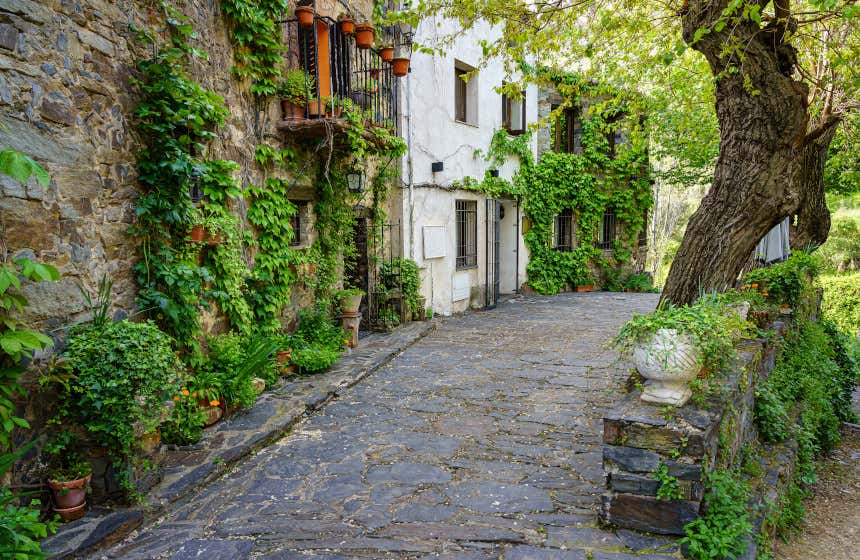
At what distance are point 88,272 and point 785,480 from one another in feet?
17.3

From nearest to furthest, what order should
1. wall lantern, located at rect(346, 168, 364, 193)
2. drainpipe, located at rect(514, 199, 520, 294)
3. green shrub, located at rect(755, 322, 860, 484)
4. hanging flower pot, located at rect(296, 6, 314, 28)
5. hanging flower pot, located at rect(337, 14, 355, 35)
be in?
1. green shrub, located at rect(755, 322, 860, 484)
2. hanging flower pot, located at rect(296, 6, 314, 28)
3. hanging flower pot, located at rect(337, 14, 355, 35)
4. wall lantern, located at rect(346, 168, 364, 193)
5. drainpipe, located at rect(514, 199, 520, 294)

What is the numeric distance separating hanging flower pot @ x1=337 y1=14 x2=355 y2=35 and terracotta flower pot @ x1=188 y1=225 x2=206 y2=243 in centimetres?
348

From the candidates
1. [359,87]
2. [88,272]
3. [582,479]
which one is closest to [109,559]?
[88,272]

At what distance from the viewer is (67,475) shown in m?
3.24

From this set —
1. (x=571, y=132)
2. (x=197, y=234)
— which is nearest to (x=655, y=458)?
(x=197, y=234)

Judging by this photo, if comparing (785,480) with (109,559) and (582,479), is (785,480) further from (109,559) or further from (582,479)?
(109,559)

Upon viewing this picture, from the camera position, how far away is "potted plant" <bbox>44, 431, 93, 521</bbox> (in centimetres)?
314

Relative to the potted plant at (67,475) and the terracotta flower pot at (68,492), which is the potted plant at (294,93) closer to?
the potted plant at (67,475)

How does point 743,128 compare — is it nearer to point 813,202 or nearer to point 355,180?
point 355,180

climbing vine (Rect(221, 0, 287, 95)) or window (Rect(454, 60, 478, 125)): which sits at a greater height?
window (Rect(454, 60, 478, 125))

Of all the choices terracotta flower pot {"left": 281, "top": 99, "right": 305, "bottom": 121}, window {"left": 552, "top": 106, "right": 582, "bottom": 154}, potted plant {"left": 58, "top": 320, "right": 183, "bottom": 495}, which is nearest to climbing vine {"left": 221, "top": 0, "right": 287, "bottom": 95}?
terracotta flower pot {"left": 281, "top": 99, "right": 305, "bottom": 121}

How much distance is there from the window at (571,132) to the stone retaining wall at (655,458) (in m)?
12.4

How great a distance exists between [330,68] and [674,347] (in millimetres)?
5181

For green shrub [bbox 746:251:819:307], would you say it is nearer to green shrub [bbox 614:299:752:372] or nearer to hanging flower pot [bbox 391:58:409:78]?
green shrub [bbox 614:299:752:372]
